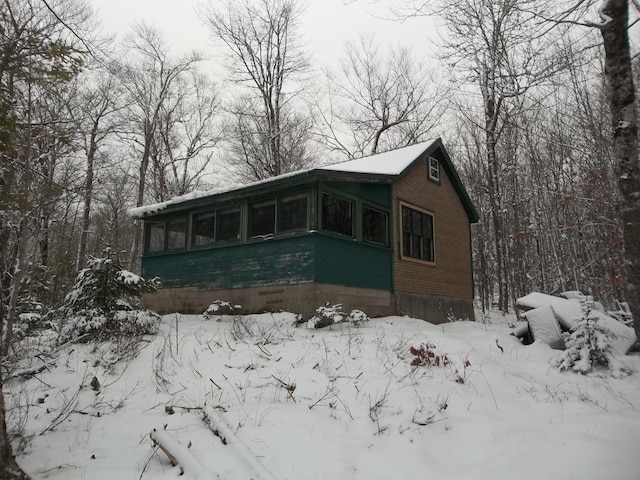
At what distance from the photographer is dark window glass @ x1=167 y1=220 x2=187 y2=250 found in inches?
529

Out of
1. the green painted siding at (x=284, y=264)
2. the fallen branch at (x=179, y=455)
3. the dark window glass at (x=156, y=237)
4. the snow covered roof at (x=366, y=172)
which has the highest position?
the snow covered roof at (x=366, y=172)

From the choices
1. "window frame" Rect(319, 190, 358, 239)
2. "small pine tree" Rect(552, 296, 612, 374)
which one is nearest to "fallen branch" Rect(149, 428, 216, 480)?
"small pine tree" Rect(552, 296, 612, 374)

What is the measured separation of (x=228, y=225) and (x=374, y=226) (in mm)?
4208

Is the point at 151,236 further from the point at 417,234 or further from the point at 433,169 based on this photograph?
the point at 433,169

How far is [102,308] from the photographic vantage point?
28.0 ft

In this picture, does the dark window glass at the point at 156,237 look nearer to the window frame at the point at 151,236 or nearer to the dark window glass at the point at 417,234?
the window frame at the point at 151,236

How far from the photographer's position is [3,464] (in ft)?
10.5

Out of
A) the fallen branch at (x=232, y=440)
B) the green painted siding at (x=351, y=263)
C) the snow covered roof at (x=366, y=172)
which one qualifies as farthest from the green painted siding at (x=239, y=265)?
the fallen branch at (x=232, y=440)

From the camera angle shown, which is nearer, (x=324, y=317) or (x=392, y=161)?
(x=324, y=317)

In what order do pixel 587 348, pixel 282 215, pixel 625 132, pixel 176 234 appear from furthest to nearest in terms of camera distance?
pixel 176 234
pixel 282 215
pixel 587 348
pixel 625 132

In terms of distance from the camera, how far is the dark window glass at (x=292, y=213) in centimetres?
1068

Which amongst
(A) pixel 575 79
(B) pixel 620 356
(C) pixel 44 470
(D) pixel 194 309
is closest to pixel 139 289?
(D) pixel 194 309

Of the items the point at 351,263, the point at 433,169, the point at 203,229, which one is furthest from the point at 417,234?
the point at 203,229

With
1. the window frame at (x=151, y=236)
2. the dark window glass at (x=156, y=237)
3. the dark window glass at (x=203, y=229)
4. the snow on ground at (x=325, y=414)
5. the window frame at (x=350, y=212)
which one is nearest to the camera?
the snow on ground at (x=325, y=414)
